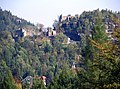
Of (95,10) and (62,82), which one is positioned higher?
(95,10)

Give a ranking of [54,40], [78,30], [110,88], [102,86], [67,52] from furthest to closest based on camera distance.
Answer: [78,30], [54,40], [67,52], [102,86], [110,88]

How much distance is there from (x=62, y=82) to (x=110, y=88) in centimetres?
3330

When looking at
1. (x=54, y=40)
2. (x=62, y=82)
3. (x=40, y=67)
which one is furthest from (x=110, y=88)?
(x=54, y=40)

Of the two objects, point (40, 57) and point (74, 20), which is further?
point (74, 20)

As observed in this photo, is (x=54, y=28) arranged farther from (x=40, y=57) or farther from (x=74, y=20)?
(x=40, y=57)

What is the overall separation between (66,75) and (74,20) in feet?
437

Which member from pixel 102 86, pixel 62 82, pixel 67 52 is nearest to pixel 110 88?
pixel 102 86

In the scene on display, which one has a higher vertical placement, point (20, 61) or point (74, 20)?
point (74, 20)

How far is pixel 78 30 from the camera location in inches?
6727

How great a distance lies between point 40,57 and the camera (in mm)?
146750

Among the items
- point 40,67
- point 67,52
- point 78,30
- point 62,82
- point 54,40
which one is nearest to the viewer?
point 62,82

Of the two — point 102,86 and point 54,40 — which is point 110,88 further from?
point 54,40

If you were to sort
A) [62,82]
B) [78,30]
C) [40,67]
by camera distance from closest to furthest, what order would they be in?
1. [62,82]
2. [40,67]
3. [78,30]

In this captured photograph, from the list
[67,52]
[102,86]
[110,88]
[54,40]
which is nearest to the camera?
[110,88]
